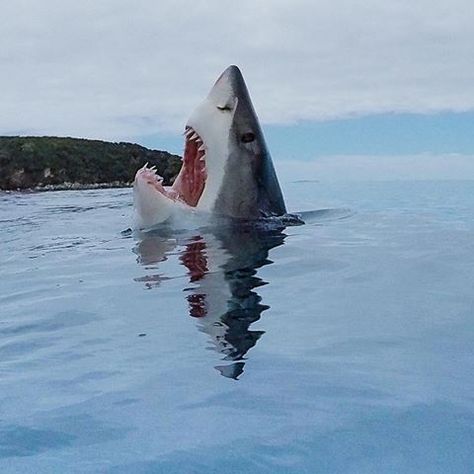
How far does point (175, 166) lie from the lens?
30.2m

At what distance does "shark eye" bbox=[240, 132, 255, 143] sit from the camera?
Answer: 678 cm

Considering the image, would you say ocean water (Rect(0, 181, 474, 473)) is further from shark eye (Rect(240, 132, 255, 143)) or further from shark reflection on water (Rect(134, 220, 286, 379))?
shark eye (Rect(240, 132, 255, 143))

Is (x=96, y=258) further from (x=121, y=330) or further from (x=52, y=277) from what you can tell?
(x=121, y=330)

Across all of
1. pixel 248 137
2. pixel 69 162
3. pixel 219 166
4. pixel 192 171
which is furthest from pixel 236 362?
pixel 69 162

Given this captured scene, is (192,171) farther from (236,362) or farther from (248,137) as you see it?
(236,362)

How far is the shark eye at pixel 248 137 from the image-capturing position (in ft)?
22.2

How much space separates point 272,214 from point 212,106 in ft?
3.90

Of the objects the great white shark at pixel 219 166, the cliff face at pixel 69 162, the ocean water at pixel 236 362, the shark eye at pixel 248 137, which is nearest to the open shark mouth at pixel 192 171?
the great white shark at pixel 219 166

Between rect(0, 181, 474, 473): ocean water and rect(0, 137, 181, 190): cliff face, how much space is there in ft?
87.4

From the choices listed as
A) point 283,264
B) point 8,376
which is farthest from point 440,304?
point 8,376

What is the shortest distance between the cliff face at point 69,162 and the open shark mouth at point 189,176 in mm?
24841

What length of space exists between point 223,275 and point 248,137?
200 centimetres

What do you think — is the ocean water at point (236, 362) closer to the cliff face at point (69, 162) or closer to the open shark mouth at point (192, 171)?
the open shark mouth at point (192, 171)

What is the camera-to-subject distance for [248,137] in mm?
6805
